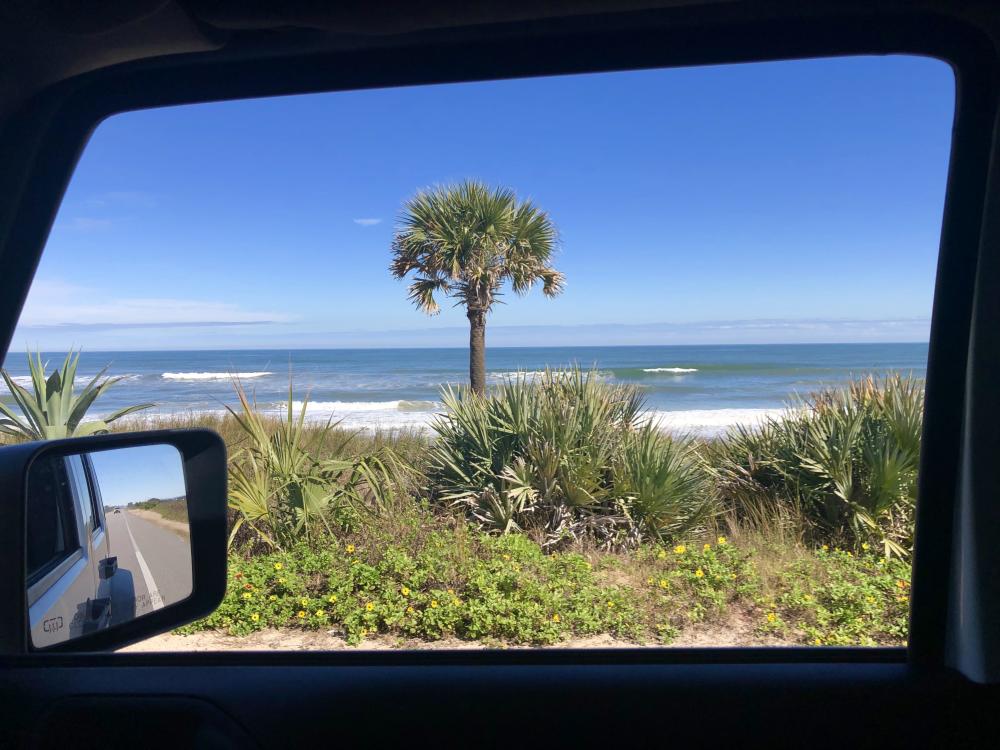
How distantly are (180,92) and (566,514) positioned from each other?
154 inches

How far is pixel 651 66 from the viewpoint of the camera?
5.85 feet

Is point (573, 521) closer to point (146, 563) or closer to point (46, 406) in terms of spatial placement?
point (46, 406)

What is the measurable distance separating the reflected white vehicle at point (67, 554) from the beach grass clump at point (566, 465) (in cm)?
323

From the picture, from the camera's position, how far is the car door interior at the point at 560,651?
1.64 meters

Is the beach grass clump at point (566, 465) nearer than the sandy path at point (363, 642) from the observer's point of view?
No

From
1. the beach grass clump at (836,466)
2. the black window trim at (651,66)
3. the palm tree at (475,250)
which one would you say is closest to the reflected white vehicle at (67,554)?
the black window trim at (651,66)

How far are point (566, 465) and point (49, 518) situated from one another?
12.9 ft

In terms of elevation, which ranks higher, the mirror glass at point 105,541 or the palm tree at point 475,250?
the palm tree at point 475,250

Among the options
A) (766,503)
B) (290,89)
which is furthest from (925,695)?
(766,503)

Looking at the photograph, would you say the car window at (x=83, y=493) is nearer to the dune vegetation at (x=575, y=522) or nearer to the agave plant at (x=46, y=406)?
the dune vegetation at (x=575, y=522)

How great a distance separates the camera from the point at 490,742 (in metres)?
1.73

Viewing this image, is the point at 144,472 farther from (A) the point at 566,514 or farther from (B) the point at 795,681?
(A) the point at 566,514

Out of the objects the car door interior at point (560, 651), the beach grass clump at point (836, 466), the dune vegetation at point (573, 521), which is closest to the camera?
the car door interior at point (560, 651)

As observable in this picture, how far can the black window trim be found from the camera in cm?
168
